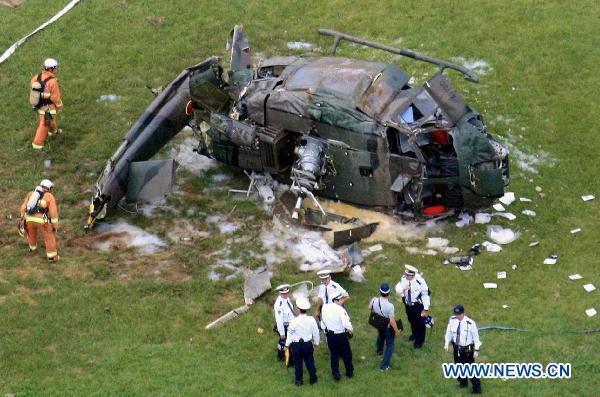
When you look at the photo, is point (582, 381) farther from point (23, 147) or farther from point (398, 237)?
point (23, 147)

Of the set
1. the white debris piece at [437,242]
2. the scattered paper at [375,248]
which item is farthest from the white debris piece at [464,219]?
the scattered paper at [375,248]

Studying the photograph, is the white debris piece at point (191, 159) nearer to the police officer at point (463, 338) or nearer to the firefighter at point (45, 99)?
the firefighter at point (45, 99)

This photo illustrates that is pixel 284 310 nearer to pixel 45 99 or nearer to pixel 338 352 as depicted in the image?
pixel 338 352

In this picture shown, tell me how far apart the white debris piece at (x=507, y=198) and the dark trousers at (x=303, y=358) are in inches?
272

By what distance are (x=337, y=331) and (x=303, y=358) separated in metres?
0.70

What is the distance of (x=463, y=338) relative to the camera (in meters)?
15.9

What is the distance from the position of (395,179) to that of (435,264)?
1.88 meters

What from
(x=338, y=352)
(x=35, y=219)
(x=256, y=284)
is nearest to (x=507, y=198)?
A: (x=256, y=284)

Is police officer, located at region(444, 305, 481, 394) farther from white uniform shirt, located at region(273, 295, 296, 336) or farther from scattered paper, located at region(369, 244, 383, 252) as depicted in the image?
scattered paper, located at region(369, 244, 383, 252)

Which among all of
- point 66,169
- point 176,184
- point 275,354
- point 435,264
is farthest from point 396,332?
point 66,169

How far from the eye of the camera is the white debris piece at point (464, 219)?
21031 mm

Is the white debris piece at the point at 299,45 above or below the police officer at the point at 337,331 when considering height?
above

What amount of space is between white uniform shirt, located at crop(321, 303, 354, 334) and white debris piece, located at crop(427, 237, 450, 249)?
15.4ft

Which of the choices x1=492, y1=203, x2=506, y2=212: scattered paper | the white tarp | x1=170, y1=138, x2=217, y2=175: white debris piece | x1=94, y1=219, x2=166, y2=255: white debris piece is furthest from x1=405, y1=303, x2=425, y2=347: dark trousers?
the white tarp
